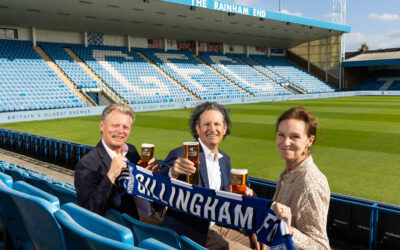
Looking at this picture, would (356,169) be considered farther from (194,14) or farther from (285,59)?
(285,59)

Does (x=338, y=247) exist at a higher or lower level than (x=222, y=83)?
lower

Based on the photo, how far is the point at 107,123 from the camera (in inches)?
122

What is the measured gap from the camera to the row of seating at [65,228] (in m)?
1.54

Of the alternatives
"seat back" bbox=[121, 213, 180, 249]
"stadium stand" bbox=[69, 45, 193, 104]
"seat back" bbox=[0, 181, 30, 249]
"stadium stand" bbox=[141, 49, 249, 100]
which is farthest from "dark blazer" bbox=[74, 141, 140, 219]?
"stadium stand" bbox=[141, 49, 249, 100]

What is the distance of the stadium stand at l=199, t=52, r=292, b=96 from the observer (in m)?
37.9

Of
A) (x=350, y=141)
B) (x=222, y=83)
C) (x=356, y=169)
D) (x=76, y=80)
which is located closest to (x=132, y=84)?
(x=76, y=80)

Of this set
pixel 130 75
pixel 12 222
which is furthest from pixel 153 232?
pixel 130 75

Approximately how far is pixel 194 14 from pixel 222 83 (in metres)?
9.47

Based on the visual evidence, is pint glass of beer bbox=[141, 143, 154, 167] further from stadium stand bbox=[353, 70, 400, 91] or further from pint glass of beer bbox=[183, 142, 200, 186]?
stadium stand bbox=[353, 70, 400, 91]

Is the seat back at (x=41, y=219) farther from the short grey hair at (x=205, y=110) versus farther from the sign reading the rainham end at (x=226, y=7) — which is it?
the sign reading the rainham end at (x=226, y=7)

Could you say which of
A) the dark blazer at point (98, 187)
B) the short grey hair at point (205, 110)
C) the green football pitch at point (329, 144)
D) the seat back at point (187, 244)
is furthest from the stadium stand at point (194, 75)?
→ the seat back at point (187, 244)

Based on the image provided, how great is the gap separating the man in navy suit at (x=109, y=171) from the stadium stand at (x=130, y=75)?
24.2 metres

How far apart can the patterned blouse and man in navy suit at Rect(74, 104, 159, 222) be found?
136 centimetres

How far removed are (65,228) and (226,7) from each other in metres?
28.5
